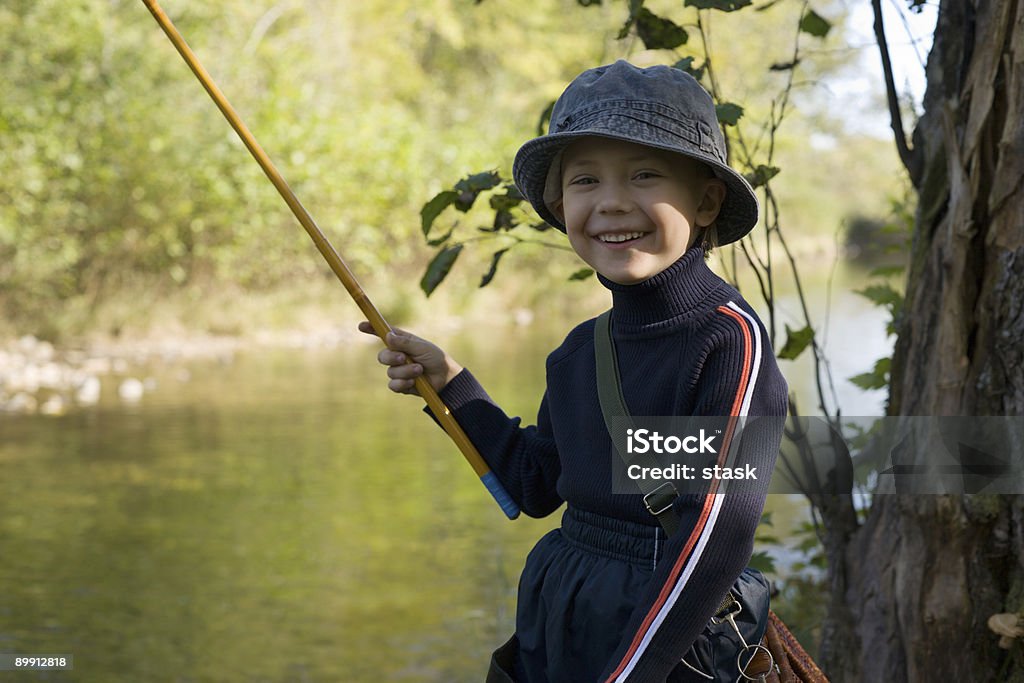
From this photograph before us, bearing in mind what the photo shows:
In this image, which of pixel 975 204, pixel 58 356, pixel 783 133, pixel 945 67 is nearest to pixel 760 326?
pixel 975 204

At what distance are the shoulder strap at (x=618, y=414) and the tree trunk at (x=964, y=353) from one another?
88cm

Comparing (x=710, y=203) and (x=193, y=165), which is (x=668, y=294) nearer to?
(x=710, y=203)

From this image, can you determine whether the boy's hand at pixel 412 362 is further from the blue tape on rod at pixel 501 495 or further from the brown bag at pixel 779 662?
the brown bag at pixel 779 662

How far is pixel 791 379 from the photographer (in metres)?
9.24

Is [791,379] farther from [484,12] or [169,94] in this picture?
[484,12]

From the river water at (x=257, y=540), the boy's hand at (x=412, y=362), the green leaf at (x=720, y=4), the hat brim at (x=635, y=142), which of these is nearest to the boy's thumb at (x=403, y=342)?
the boy's hand at (x=412, y=362)

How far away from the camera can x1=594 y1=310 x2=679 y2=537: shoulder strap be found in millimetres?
1532

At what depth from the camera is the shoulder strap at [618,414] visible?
5.03 feet

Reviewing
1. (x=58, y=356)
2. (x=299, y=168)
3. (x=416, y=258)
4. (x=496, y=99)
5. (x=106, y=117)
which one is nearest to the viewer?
Result: (x=58, y=356)

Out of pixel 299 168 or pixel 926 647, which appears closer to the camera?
pixel 926 647

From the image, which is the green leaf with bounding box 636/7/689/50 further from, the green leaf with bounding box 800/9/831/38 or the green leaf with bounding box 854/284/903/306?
the green leaf with bounding box 854/284/903/306

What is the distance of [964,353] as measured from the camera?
235 cm

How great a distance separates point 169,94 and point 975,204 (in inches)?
463

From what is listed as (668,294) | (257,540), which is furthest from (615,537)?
(257,540)
